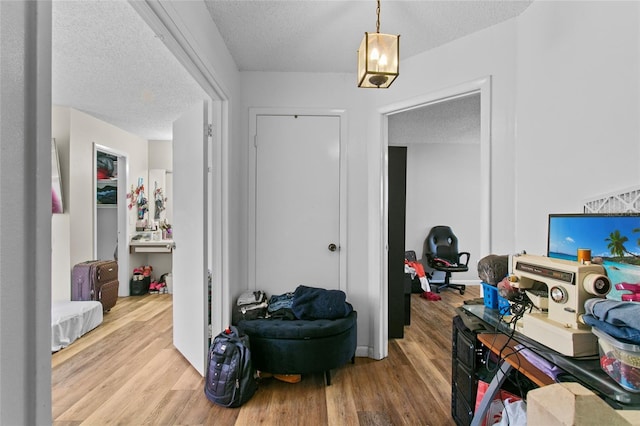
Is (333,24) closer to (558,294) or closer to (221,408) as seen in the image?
(558,294)

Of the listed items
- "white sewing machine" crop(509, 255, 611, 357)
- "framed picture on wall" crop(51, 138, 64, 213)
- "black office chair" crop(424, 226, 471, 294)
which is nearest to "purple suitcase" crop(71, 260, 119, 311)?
"framed picture on wall" crop(51, 138, 64, 213)

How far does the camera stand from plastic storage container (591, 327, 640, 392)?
0.81m

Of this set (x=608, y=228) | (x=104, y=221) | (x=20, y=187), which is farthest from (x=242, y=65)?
(x=104, y=221)

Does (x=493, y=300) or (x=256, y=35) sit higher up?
(x=256, y=35)

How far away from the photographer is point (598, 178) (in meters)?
1.43

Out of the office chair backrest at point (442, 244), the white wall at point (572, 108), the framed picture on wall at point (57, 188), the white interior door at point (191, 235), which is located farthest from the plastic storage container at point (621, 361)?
the framed picture on wall at point (57, 188)

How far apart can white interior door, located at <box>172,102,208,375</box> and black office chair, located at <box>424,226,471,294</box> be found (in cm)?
372

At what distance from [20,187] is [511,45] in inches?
103

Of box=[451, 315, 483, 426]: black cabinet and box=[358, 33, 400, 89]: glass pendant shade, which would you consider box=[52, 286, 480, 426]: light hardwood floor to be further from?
box=[358, 33, 400, 89]: glass pendant shade

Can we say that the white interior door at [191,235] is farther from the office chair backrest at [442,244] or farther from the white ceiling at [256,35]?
the office chair backrest at [442,244]

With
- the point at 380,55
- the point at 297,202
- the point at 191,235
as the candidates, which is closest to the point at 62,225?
the point at 191,235

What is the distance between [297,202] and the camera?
8.74 feet

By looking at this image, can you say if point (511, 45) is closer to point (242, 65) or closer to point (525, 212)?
point (525, 212)

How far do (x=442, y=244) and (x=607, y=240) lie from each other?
12.8 feet
